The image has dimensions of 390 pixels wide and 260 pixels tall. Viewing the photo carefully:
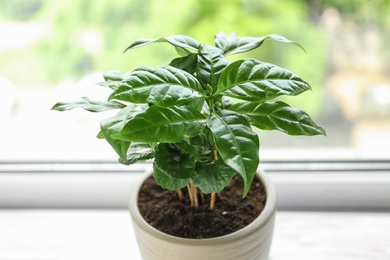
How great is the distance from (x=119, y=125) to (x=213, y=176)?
13 centimetres

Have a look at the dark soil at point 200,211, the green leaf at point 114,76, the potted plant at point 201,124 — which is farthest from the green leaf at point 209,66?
the dark soil at point 200,211

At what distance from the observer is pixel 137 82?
1.85ft

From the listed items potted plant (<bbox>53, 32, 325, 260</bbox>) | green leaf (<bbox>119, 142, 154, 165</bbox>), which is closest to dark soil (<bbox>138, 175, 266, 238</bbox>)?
potted plant (<bbox>53, 32, 325, 260</bbox>)

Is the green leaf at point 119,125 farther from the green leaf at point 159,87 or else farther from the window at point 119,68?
the window at point 119,68

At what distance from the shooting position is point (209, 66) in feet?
2.14

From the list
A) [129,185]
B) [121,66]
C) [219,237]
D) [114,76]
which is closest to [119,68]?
[121,66]

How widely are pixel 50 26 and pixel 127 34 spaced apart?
0.19 meters

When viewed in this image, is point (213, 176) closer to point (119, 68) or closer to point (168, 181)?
point (168, 181)

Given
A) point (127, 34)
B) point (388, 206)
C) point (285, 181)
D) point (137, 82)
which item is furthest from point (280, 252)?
point (127, 34)

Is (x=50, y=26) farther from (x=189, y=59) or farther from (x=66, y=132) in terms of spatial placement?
(x=189, y=59)

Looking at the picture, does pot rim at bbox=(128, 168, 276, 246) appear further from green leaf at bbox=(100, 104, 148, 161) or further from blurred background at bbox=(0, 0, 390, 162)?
blurred background at bbox=(0, 0, 390, 162)

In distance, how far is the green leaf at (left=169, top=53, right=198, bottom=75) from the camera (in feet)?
2.18

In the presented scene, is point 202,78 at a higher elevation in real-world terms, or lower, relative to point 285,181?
higher

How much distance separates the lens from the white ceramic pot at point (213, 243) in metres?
0.66
